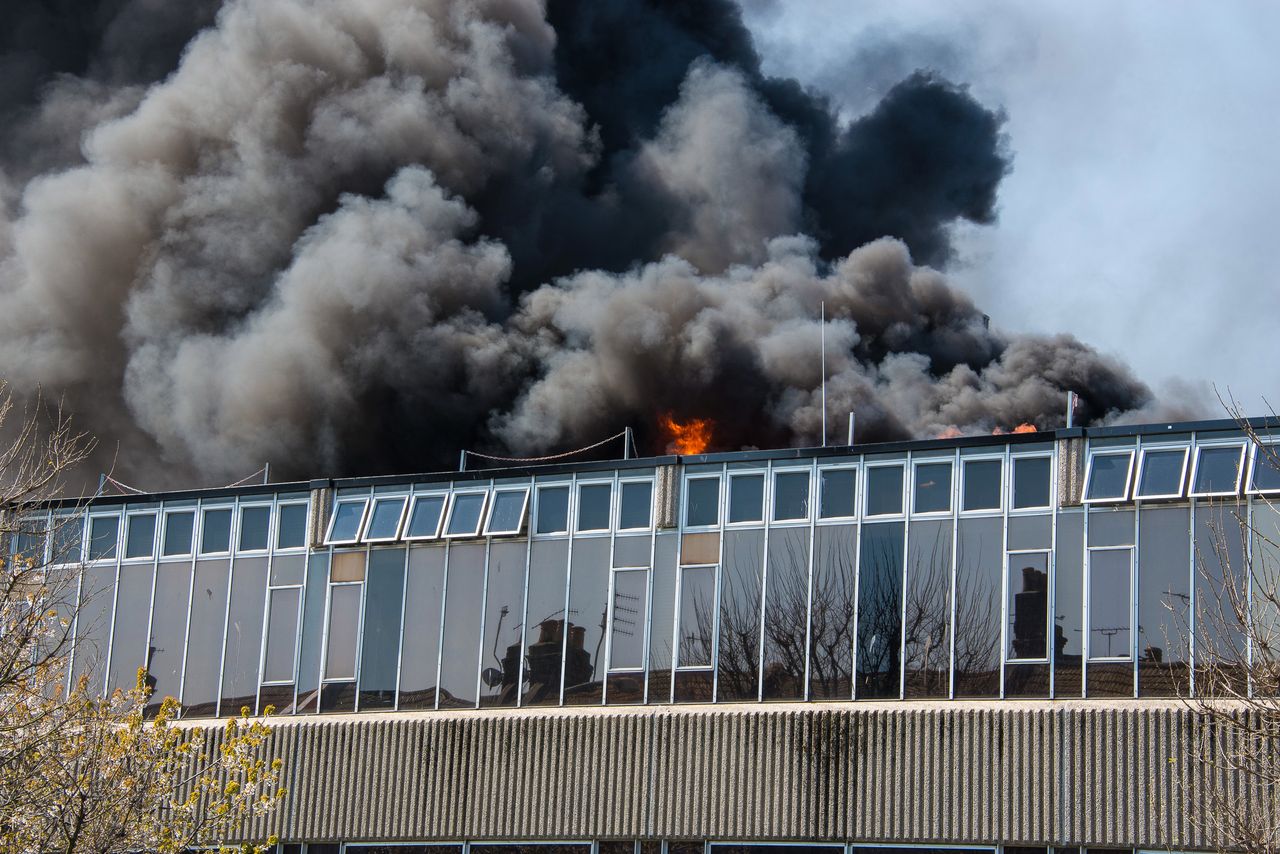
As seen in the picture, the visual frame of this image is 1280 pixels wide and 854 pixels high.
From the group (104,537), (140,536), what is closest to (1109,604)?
(140,536)

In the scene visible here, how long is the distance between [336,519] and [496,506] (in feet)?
9.00

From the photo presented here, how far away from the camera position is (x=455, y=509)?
28.4m

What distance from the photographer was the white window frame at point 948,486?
2503 cm

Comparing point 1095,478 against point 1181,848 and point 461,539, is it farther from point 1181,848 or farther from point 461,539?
point 461,539

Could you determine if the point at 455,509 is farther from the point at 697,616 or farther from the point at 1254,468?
the point at 1254,468

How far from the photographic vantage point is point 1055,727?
23.4m

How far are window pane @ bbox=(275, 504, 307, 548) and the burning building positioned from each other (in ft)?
0.13

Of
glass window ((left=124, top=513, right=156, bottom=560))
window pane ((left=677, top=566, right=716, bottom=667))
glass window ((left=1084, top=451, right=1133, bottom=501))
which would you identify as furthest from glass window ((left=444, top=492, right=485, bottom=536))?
glass window ((left=1084, top=451, right=1133, bottom=501))

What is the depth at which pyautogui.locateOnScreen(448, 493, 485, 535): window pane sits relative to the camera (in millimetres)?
28005

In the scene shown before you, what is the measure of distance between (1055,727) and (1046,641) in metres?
1.11

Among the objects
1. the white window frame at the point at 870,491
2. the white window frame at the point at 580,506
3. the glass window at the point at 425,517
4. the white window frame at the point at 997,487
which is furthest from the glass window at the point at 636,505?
the white window frame at the point at 997,487

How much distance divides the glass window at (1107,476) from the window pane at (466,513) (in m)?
8.97

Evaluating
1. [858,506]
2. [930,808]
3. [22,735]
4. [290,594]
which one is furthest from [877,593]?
[22,735]

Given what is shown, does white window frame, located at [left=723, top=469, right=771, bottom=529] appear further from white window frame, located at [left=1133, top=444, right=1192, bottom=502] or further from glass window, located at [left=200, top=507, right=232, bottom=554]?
glass window, located at [left=200, top=507, right=232, bottom=554]
